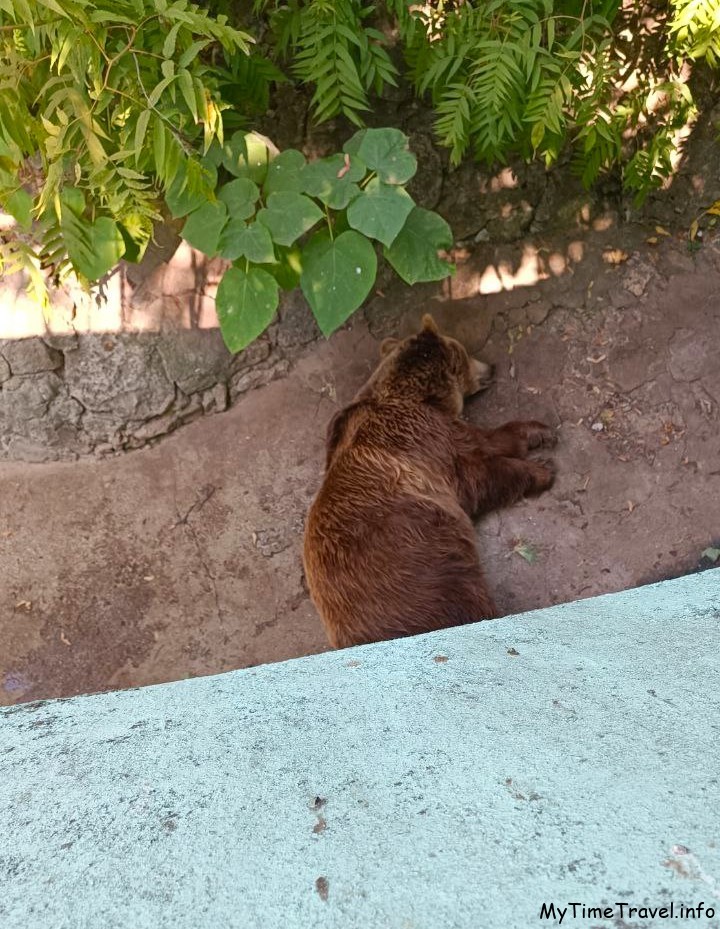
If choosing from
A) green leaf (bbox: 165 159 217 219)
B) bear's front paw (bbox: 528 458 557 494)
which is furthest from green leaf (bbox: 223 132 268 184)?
bear's front paw (bbox: 528 458 557 494)

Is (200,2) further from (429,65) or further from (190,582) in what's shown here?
(190,582)

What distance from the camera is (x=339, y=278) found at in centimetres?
288

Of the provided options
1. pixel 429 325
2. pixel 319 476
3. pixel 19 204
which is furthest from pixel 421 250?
pixel 19 204

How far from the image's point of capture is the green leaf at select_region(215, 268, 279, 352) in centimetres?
284

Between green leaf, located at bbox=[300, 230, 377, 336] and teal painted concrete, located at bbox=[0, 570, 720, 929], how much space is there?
155 centimetres

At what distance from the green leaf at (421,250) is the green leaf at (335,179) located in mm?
343

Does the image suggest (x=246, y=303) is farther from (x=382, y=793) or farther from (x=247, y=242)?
(x=382, y=793)

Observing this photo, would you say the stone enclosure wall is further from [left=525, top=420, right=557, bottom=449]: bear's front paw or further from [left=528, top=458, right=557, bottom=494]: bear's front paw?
[left=528, top=458, right=557, bottom=494]: bear's front paw

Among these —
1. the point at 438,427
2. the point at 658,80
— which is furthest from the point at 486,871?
the point at 658,80

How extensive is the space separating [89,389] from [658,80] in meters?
3.39

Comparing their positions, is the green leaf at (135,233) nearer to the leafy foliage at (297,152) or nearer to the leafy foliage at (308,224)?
the leafy foliage at (297,152)

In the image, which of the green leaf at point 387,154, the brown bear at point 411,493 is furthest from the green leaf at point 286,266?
the brown bear at point 411,493

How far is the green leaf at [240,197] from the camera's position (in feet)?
8.97

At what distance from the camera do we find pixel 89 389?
385cm
